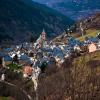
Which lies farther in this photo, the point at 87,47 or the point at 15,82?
the point at 87,47

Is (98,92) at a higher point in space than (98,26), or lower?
lower

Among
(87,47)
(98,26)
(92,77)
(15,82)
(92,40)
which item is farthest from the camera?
(98,26)

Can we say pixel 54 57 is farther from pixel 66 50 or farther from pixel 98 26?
pixel 98 26

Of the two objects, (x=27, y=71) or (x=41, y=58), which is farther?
(x=41, y=58)

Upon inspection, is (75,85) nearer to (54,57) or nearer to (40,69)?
(40,69)

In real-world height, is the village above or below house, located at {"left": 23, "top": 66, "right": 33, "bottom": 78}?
above

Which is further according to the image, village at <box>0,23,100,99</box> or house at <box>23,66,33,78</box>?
village at <box>0,23,100,99</box>

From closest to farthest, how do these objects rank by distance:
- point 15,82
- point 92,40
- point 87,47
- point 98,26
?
point 15,82
point 87,47
point 92,40
point 98,26

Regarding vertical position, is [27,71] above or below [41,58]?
below

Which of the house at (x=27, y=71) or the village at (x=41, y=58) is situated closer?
the house at (x=27, y=71)

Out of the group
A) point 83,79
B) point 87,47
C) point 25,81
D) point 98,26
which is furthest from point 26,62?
point 83,79

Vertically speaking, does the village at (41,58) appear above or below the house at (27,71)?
above
